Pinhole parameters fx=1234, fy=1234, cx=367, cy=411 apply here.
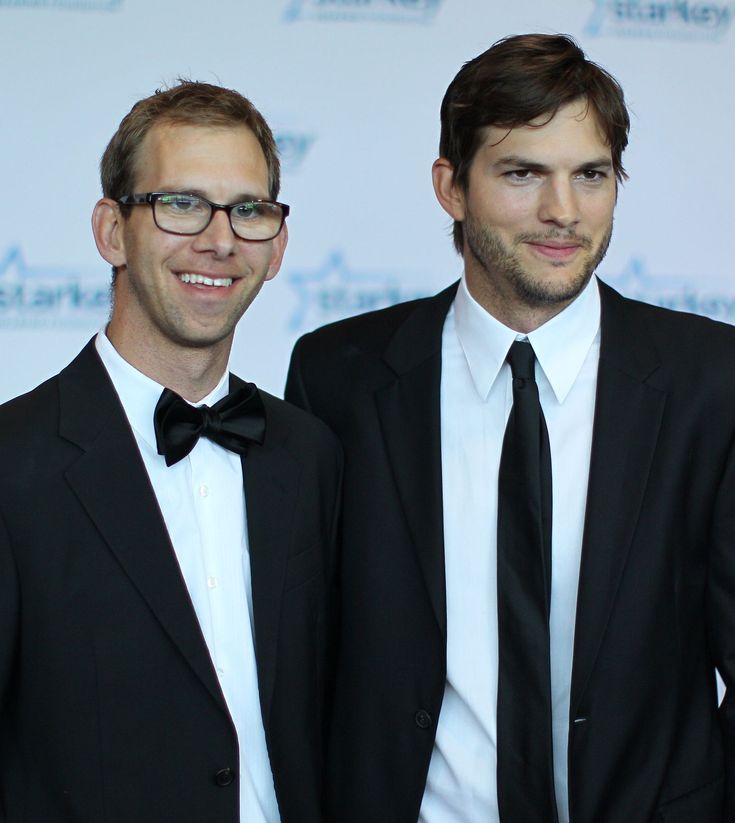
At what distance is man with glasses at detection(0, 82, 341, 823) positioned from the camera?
6.01 feet

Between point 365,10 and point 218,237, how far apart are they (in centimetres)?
170

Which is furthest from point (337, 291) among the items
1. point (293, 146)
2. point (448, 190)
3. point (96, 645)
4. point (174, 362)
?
point (96, 645)

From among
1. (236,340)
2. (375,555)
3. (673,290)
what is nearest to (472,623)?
(375,555)

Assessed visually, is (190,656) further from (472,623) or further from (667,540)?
(667,540)

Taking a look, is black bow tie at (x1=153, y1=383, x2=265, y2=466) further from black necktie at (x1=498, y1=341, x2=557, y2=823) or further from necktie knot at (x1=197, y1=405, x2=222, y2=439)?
black necktie at (x1=498, y1=341, x2=557, y2=823)

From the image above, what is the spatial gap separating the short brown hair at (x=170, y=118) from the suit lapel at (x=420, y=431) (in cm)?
43

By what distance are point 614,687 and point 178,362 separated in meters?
0.90

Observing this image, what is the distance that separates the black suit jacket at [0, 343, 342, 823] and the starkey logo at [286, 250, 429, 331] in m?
1.49

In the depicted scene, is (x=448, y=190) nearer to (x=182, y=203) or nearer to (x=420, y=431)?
(x=420, y=431)

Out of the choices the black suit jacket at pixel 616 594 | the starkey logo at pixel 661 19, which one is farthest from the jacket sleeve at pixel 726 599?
the starkey logo at pixel 661 19

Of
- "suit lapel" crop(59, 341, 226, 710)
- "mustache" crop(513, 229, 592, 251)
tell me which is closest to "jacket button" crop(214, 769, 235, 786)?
"suit lapel" crop(59, 341, 226, 710)

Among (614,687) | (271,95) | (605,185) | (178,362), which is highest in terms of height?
(271,95)

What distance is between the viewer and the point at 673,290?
3.57 metres

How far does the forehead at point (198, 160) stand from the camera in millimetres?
1966
